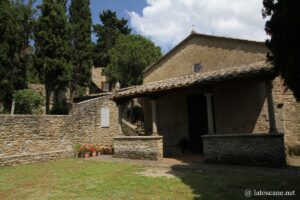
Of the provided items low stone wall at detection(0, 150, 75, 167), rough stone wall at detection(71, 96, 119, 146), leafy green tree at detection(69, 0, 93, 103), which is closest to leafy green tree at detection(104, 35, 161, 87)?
leafy green tree at detection(69, 0, 93, 103)

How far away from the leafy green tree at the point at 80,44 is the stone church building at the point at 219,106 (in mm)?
10053

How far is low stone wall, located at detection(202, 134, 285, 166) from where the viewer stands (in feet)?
30.2

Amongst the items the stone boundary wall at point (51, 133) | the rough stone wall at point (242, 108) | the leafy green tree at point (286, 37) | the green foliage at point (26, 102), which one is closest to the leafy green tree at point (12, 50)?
the green foliage at point (26, 102)

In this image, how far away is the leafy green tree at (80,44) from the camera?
25609 mm

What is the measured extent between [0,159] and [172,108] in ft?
29.0

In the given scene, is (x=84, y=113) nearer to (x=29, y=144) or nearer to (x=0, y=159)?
(x=29, y=144)

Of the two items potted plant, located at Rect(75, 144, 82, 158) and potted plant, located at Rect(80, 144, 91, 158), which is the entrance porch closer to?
potted plant, located at Rect(80, 144, 91, 158)

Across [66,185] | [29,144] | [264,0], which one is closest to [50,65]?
[29,144]

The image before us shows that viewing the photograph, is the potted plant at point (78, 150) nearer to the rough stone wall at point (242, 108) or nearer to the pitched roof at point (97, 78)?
the rough stone wall at point (242, 108)

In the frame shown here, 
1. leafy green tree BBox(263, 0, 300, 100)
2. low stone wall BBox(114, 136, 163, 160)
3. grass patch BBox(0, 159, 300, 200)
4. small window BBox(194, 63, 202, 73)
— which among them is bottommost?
grass patch BBox(0, 159, 300, 200)

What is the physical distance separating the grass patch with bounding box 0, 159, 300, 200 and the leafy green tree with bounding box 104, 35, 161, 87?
18939 millimetres

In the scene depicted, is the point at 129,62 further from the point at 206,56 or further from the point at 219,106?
the point at 219,106

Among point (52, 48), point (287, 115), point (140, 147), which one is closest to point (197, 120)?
point (140, 147)

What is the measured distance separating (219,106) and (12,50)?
1541cm
